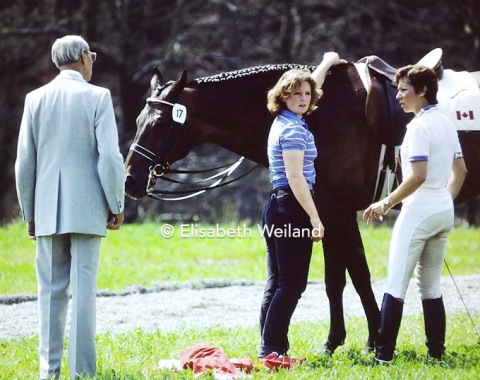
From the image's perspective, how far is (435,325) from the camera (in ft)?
18.9

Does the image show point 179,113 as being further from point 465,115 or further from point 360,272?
point 465,115

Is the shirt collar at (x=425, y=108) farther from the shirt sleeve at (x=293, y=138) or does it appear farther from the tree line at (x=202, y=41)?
the tree line at (x=202, y=41)

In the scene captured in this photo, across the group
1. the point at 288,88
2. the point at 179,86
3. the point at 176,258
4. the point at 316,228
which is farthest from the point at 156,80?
the point at 176,258

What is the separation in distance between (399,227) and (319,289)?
4.53m

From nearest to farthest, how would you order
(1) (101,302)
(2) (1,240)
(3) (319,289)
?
1. (1) (101,302)
2. (3) (319,289)
3. (2) (1,240)

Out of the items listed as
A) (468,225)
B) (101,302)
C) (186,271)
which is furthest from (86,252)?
(468,225)

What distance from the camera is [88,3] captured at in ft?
57.8

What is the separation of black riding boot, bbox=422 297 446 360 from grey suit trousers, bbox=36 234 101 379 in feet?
7.33

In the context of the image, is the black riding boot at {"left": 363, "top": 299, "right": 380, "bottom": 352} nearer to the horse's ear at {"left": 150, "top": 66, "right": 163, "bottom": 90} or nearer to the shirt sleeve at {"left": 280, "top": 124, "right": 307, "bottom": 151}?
the shirt sleeve at {"left": 280, "top": 124, "right": 307, "bottom": 151}

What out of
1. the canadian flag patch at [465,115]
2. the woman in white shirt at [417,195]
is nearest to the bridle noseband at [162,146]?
the woman in white shirt at [417,195]

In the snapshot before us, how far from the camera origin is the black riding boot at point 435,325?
18.9 ft

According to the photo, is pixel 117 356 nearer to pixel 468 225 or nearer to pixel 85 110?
pixel 85 110

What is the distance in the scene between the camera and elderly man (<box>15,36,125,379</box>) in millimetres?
5051

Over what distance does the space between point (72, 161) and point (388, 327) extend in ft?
7.35
